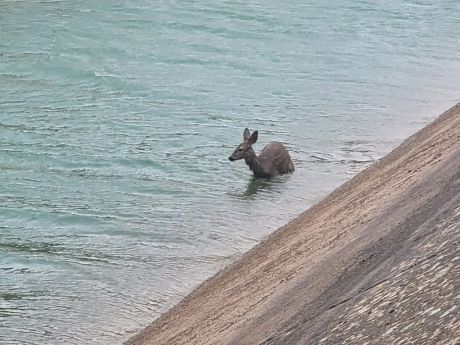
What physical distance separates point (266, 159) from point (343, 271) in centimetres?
1102

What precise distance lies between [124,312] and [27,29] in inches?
879

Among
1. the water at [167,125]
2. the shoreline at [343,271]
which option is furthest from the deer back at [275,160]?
the shoreline at [343,271]

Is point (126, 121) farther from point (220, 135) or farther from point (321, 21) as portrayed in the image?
point (321, 21)

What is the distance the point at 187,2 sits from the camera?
3950cm

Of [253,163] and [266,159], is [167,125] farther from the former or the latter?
[266,159]

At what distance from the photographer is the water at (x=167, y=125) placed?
1556cm

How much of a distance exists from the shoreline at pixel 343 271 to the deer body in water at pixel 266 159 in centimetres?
276

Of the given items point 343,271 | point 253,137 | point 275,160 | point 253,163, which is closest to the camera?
point 343,271

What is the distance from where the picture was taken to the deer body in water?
2062cm

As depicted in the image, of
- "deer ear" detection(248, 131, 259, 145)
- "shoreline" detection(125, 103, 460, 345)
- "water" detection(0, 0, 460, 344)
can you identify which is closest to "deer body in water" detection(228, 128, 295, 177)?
"deer ear" detection(248, 131, 259, 145)

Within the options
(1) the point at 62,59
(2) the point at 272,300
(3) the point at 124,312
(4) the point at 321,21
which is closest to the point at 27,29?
(1) the point at 62,59

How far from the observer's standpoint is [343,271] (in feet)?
32.1

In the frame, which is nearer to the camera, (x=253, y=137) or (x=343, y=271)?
(x=343, y=271)

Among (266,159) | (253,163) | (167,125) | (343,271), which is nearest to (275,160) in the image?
(266,159)
